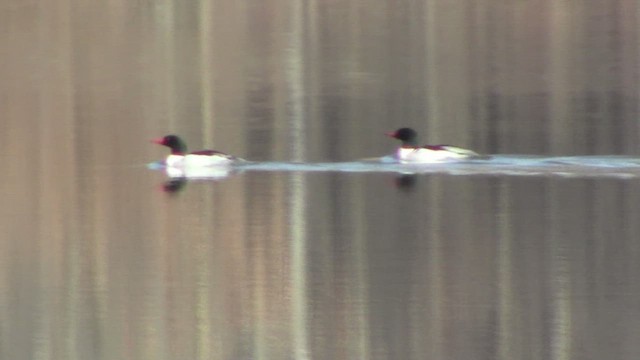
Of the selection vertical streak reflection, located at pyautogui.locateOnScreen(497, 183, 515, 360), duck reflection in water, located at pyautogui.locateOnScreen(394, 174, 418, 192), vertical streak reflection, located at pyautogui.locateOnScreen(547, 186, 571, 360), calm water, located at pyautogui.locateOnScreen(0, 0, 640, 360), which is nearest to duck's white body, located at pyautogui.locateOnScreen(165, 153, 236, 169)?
calm water, located at pyautogui.locateOnScreen(0, 0, 640, 360)

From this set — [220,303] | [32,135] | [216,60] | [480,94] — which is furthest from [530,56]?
[220,303]

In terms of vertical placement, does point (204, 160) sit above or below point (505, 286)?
above

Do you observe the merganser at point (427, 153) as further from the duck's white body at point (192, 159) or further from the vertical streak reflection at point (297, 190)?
the duck's white body at point (192, 159)

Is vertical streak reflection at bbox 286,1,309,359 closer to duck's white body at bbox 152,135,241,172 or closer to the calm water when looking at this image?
the calm water

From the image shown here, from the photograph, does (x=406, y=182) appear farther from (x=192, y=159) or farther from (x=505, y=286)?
(x=505, y=286)

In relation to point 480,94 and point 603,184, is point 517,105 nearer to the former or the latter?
point 480,94

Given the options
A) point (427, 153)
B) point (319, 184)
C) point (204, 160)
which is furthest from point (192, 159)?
point (427, 153)
